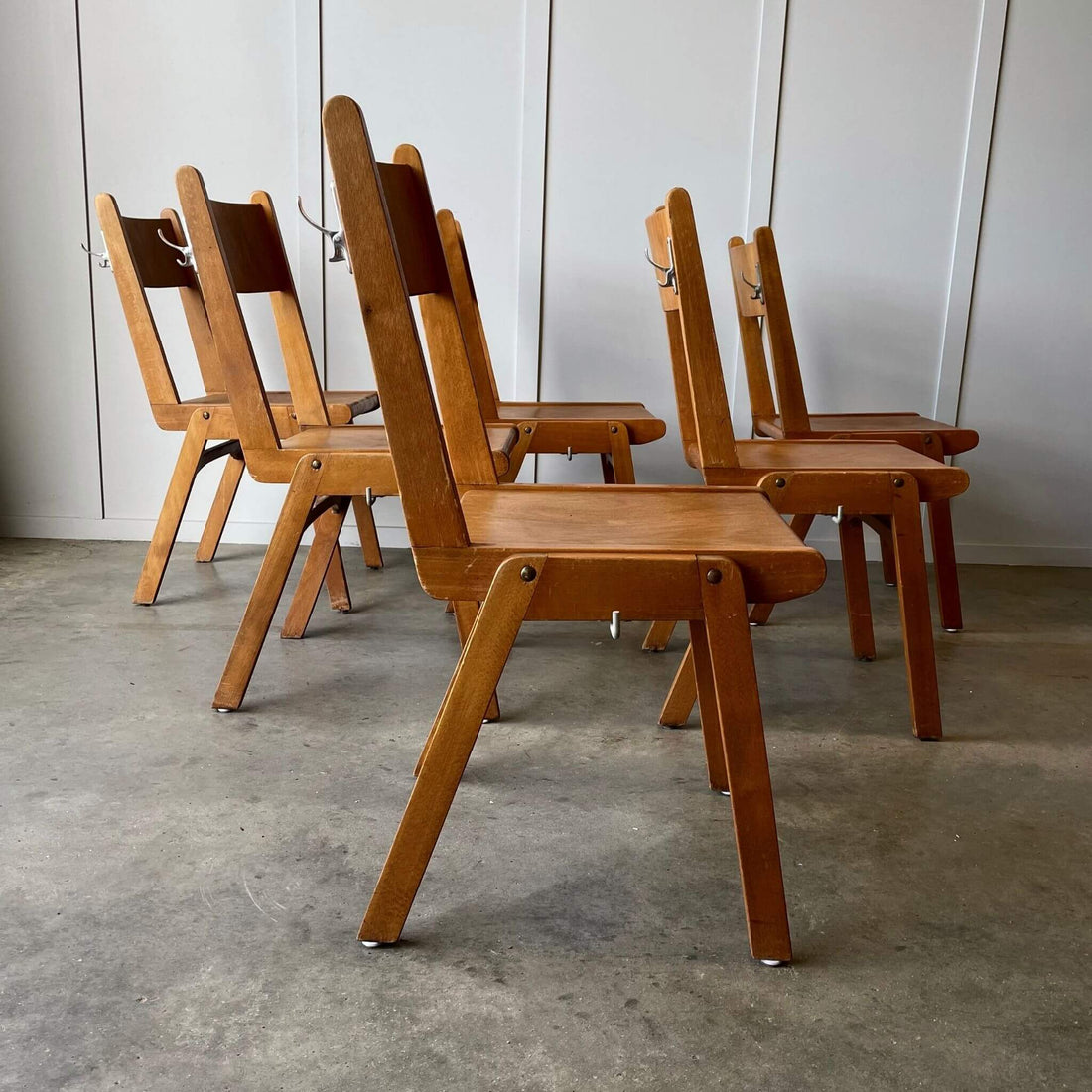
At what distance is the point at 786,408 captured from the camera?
2516 mm

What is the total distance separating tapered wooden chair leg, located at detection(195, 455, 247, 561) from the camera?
3.04 meters

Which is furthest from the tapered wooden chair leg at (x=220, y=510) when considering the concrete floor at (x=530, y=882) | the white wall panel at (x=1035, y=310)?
the white wall panel at (x=1035, y=310)

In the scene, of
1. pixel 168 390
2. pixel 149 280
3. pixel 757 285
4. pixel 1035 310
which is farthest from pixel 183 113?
pixel 1035 310

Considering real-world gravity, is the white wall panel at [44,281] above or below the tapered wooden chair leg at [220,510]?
above

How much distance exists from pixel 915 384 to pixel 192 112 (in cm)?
231

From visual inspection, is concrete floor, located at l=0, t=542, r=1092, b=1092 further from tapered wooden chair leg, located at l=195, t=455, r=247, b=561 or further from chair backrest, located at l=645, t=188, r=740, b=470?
tapered wooden chair leg, located at l=195, t=455, r=247, b=561

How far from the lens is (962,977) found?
4.10ft

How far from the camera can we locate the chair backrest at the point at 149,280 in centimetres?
256

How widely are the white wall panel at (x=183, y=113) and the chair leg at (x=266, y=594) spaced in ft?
4.94

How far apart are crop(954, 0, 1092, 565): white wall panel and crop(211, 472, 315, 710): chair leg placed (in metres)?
2.25

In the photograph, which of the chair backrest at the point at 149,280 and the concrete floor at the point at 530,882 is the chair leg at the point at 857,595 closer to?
the concrete floor at the point at 530,882

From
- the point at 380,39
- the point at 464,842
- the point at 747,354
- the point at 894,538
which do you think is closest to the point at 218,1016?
the point at 464,842

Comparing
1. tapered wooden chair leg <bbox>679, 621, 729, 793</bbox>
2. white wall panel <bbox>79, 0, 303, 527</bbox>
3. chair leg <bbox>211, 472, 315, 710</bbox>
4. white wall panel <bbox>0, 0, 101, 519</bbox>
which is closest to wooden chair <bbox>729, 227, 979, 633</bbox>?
tapered wooden chair leg <bbox>679, 621, 729, 793</bbox>

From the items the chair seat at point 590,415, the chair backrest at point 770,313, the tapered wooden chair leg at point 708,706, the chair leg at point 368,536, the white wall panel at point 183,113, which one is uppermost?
the white wall panel at point 183,113
